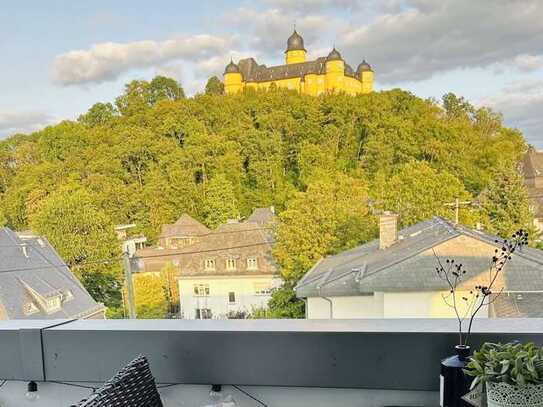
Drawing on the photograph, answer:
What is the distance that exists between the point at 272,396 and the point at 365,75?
28.8 meters

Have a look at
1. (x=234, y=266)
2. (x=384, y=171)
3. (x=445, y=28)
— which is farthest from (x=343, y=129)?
(x=445, y=28)

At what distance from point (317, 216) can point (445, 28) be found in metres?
5.77

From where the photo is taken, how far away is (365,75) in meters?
27.6

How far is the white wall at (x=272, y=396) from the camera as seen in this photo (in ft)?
2.56

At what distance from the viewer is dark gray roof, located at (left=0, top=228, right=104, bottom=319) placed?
324 centimetres

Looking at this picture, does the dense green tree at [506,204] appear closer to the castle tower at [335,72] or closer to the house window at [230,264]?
the house window at [230,264]

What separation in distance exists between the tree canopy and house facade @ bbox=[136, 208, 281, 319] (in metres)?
0.84

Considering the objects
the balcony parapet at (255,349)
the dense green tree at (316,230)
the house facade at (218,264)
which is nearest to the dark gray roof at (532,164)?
the dense green tree at (316,230)

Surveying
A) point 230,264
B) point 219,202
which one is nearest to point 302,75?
point 219,202

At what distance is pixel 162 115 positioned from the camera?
51.0ft

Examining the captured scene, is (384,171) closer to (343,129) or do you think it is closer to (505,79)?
(343,129)

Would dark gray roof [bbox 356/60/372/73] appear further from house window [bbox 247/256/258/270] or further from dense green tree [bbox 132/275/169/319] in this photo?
dense green tree [bbox 132/275/169/319]

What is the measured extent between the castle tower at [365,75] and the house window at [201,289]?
20.3m

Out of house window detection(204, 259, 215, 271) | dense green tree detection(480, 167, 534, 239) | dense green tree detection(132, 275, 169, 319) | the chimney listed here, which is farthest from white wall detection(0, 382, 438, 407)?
house window detection(204, 259, 215, 271)
